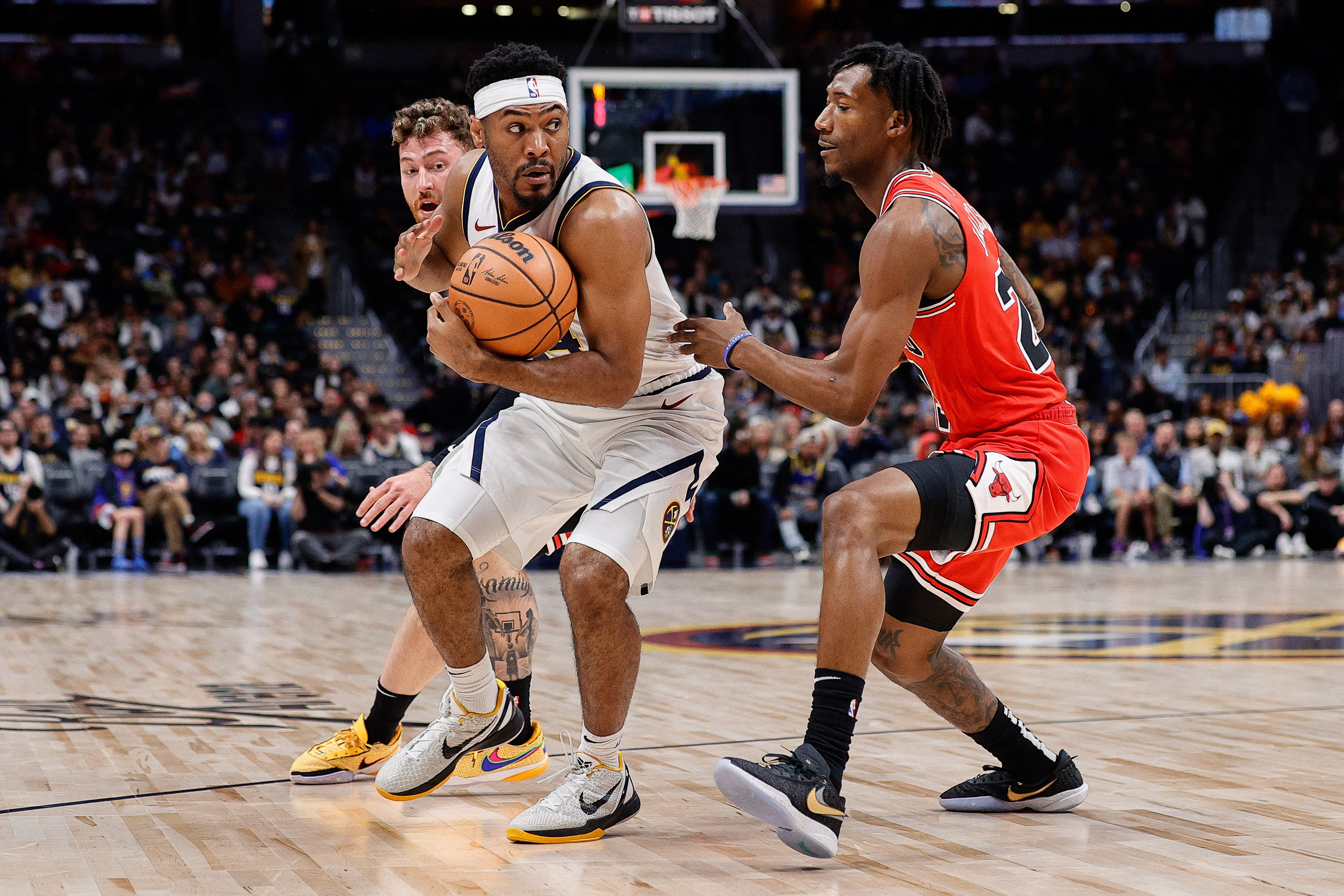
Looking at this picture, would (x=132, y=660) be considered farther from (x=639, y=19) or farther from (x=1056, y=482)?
(x=639, y=19)

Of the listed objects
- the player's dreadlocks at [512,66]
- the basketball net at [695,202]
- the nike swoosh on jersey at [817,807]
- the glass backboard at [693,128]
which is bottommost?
the nike swoosh on jersey at [817,807]

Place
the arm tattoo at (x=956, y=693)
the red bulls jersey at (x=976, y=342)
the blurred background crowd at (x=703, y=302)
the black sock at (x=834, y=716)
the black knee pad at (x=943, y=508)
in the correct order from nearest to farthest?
the black sock at (x=834, y=716)
the black knee pad at (x=943, y=508)
the red bulls jersey at (x=976, y=342)
the arm tattoo at (x=956, y=693)
the blurred background crowd at (x=703, y=302)

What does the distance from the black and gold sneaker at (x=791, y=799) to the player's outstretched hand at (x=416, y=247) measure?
177 centimetres

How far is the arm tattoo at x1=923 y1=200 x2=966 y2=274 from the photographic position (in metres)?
3.50

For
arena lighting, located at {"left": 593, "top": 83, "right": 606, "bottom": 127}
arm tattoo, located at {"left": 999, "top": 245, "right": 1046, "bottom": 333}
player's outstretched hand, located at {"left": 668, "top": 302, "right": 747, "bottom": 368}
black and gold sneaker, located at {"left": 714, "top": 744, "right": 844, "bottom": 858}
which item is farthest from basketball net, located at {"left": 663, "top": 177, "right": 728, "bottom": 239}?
black and gold sneaker, located at {"left": 714, "top": 744, "right": 844, "bottom": 858}

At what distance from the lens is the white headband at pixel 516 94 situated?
146 inches

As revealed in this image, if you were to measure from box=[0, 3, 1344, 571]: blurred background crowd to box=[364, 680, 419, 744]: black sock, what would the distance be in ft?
19.6

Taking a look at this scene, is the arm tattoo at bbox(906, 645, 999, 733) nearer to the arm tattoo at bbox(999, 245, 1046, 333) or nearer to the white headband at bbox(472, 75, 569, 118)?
the arm tattoo at bbox(999, 245, 1046, 333)

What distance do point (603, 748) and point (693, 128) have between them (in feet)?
34.6

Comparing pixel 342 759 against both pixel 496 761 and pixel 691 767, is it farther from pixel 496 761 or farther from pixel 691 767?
pixel 691 767

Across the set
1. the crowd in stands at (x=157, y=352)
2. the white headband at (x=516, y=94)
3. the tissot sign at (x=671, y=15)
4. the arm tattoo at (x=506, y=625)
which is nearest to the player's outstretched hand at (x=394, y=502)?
the arm tattoo at (x=506, y=625)

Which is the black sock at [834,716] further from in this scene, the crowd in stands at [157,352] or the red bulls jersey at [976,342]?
the crowd in stands at [157,352]

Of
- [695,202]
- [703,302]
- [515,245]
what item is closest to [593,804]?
[515,245]

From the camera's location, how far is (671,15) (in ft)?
46.7
